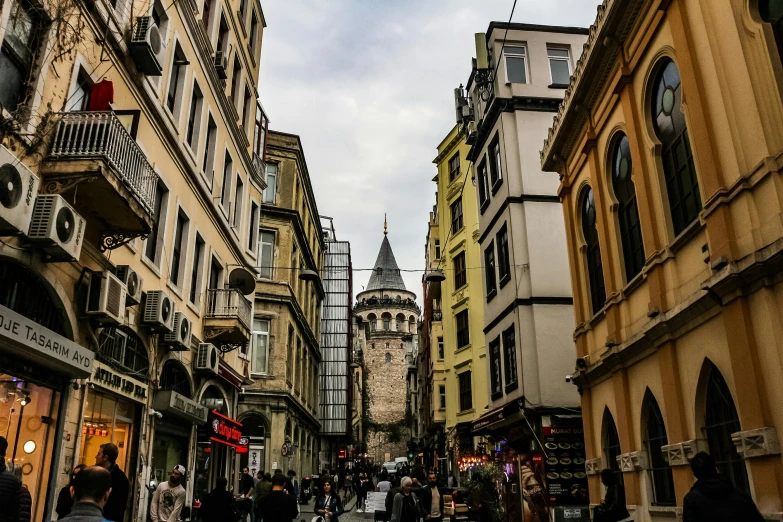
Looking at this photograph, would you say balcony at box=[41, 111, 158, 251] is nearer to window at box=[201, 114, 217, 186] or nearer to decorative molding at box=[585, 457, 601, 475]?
window at box=[201, 114, 217, 186]

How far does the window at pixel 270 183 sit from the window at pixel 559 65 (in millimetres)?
15733

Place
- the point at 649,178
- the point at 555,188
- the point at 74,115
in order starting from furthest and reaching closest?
1. the point at 555,188
2. the point at 649,178
3. the point at 74,115

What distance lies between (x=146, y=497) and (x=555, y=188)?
50.1 feet

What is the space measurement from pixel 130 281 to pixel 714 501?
9634 millimetres

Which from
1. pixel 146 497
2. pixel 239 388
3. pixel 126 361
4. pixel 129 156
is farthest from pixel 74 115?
pixel 239 388

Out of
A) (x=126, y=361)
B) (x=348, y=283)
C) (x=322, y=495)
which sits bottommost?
(x=322, y=495)

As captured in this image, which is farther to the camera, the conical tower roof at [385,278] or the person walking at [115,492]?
the conical tower roof at [385,278]

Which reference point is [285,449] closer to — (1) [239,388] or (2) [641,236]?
(1) [239,388]

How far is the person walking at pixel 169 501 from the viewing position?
9406mm

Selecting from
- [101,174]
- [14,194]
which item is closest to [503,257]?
[101,174]

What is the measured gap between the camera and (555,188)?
2075 centimetres

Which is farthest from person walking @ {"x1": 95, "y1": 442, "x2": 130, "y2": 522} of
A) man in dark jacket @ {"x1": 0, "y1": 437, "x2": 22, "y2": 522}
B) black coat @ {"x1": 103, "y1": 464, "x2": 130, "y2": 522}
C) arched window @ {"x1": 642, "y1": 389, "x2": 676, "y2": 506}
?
arched window @ {"x1": 642, "y1": 389, "x2": 676, "y2": 506}

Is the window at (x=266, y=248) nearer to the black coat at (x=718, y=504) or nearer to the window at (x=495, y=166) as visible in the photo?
the window at (x=495, y=166)

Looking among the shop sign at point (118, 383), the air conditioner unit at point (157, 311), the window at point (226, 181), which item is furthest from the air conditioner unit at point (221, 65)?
the shop sign at point (118, 383)
